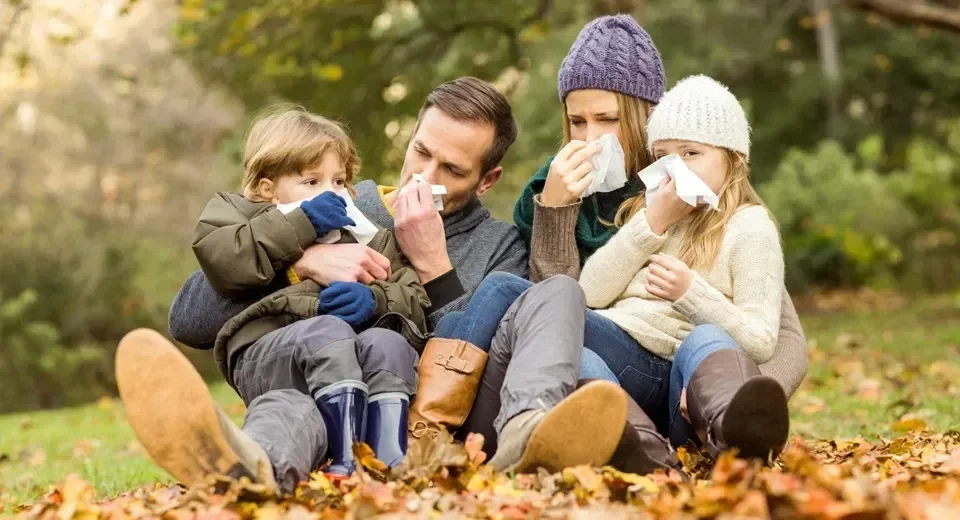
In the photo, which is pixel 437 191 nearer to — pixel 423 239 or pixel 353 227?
pixel 423 239

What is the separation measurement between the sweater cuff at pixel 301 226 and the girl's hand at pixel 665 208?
105cm

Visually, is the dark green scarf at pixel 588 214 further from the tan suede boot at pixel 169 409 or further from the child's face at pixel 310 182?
the tan suede boot at pixel 169 409

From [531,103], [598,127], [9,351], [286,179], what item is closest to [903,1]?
[531,103]

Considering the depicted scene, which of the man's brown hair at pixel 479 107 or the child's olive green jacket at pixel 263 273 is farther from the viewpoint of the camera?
the man's brown hair at pixel 479 107

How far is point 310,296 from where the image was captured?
3223 mm

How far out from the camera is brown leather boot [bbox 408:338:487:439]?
3.02 m

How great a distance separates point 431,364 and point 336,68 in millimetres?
7149

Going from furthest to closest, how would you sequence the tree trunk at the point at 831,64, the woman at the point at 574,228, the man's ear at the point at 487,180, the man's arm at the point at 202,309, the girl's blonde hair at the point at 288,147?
the tree trunk at the point at 831,64, the man's ear at the point at 487,180, the girl's blonde hair at the point at 288,147, the man's arm at the point at 202,309, the woman at the point at 574,228

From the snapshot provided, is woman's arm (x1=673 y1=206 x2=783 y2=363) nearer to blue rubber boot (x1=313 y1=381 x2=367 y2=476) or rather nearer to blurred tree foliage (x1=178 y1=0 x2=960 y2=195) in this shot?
blue rubber boot (x1=313 y1=381 x2=367 y2=476)

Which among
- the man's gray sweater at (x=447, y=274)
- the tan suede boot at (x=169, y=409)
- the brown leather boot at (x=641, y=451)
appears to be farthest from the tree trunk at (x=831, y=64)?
the tan suede boot at (x=169, y=409)

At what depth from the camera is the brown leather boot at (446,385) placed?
9.91ft

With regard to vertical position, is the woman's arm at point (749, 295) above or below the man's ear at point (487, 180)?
below

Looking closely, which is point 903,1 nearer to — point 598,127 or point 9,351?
point 598,127

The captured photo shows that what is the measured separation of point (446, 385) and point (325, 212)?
680mm
